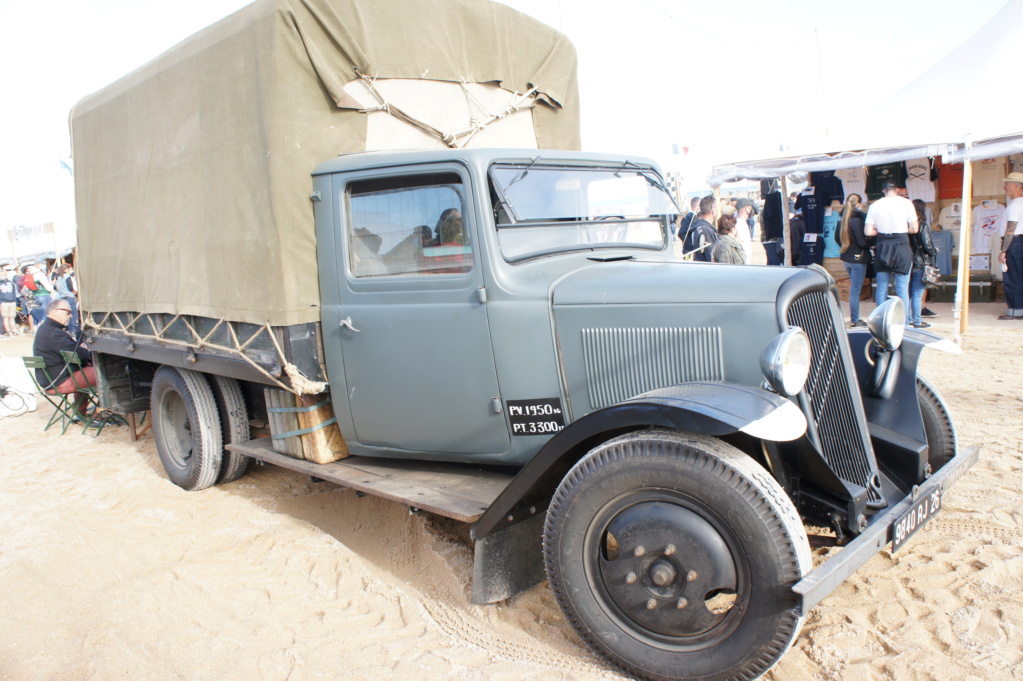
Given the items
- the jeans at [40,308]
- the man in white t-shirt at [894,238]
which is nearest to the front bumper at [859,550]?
the man in white t-shirt at [894,238]

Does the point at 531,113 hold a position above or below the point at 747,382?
above

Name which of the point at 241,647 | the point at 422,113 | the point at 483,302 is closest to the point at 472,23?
the point at 422,113

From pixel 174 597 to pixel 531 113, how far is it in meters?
3.33

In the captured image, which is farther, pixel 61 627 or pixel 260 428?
pixel 260 428

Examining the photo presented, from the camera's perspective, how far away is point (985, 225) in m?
10.3

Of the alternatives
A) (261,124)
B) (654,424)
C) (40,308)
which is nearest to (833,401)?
(654,424)

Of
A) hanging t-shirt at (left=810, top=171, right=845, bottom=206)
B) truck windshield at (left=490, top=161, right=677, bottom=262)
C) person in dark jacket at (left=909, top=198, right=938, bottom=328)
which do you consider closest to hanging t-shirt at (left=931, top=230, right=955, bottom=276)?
hanging t-shirt at (left=810, top=171, right=845, bottom=206)

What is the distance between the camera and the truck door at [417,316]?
10.3 feet

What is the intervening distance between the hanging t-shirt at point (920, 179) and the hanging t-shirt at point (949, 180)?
16 centimetres

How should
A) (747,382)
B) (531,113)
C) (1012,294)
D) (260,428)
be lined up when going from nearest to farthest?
1. (747,382)
2. (531,113)
3. (260,428)
4. (1012,294)

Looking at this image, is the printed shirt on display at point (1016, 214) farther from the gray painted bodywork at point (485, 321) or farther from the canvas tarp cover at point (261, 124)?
the gray painted bodywork at point (485, 321)

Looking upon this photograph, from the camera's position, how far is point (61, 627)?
3.07 metres

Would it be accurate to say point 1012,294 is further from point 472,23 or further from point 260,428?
point 260,428

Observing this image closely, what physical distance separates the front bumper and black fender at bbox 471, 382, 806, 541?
0.40 m
